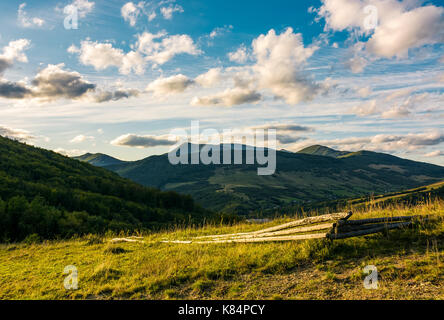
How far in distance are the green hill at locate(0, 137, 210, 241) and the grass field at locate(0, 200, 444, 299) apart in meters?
17.8

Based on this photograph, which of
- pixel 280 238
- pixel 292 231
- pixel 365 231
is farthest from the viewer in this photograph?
pixel 292 231

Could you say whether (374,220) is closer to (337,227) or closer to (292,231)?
(337,227)

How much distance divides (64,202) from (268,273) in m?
45.6

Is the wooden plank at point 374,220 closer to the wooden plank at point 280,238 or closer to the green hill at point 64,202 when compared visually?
the wooden plank at point 280,238

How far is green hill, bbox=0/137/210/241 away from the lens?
28.6 meters

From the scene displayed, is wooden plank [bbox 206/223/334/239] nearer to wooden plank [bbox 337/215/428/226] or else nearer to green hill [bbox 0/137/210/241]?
wooden plank [bbox 337/215/428/226]

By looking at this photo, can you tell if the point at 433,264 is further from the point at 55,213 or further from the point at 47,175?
the point at 47,175

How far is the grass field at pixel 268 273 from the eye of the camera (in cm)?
672

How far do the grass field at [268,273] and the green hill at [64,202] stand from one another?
1778 centimetres

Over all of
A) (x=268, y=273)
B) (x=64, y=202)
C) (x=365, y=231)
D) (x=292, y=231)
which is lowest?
(x=64, y=202)

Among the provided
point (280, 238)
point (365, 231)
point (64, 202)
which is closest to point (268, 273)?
point (280, 238)

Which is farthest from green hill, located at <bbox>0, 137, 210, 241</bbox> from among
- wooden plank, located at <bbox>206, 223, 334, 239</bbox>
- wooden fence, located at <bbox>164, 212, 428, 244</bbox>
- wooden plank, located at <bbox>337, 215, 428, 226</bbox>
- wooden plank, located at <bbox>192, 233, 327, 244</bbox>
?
wooden plank, located at <bbox>337, 215, 428, 226</bbox>

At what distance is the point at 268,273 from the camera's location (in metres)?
8.25
